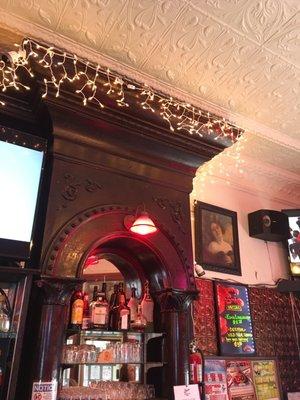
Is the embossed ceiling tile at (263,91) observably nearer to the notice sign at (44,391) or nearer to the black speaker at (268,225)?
the black speaker at (268,225)

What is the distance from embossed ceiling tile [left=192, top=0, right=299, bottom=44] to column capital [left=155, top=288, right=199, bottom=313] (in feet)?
5.96

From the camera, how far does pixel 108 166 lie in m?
2.66

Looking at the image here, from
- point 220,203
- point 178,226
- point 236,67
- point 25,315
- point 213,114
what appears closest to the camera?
point 25,315

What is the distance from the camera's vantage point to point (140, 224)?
7.91 feet

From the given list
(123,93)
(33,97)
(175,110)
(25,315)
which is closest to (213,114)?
(175,110)

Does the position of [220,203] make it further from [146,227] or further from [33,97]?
[33,97]

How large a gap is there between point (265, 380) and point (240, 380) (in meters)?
0.29

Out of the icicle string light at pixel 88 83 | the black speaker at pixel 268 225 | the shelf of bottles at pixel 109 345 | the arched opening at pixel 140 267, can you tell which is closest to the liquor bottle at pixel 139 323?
the shelf of bottles at pixel 109 345

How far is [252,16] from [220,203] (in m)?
1.90

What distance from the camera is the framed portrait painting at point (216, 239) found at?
3348 mm

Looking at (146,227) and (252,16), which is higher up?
(252,16)

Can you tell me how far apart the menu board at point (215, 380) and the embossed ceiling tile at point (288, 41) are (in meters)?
2.43

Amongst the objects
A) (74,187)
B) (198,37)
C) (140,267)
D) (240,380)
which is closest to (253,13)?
(198,37)

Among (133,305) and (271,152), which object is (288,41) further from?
(133,305)
